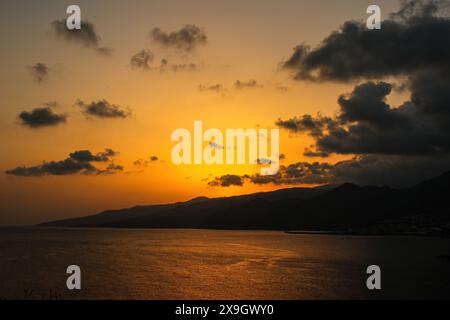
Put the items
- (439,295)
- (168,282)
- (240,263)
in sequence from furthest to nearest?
1. (240,263)
2. (168,282)
3. (439,295)

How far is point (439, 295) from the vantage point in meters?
68.4
